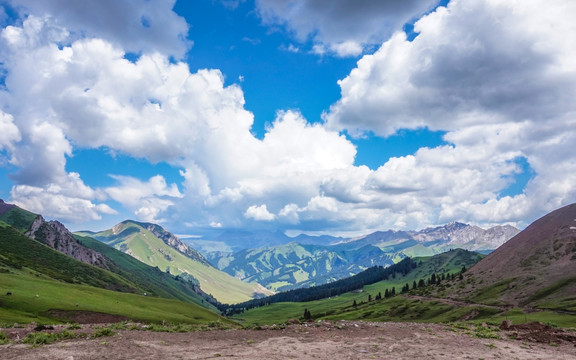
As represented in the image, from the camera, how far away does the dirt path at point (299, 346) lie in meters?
28.1

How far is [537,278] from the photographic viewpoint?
145 metres

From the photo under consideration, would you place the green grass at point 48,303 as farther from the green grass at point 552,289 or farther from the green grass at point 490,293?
the green grass at point 490,293

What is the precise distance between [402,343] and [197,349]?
2153cm

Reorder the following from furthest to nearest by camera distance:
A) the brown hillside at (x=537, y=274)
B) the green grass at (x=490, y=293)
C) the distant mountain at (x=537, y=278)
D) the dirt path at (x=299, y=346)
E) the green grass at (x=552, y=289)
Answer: the green grass at (x=490, y=293)
the brown hillside at (x=537, y=274)
the green grass at (x=552, y=289)
the distant mountain at (x=537, y=278)
the dirt path at (x=299, y=346)

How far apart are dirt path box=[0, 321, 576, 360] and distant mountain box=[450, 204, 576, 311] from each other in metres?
78.8

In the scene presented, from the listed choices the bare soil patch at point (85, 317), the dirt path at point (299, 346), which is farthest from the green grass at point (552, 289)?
the bare soil patch at point (85, 317)

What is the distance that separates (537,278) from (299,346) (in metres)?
159

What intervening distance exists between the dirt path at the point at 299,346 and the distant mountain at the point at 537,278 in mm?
78757

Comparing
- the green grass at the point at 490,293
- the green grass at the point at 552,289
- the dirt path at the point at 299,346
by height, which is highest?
the dirt path at the point at 299,346

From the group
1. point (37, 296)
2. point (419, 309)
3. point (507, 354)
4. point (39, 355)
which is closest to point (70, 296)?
point (37, 296)

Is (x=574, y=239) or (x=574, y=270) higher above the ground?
(x=574, y=239)

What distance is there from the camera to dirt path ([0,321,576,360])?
28.1m

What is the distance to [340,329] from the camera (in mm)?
43312

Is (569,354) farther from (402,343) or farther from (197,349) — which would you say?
(197,349)
